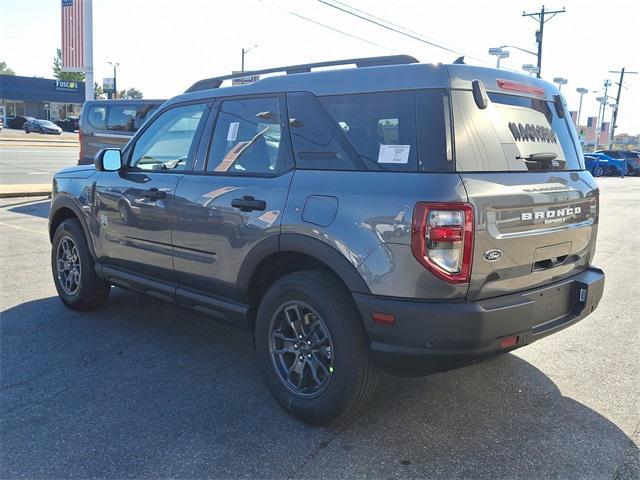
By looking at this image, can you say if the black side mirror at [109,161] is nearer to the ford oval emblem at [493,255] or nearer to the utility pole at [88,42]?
the ford oval emblem at [493,255]

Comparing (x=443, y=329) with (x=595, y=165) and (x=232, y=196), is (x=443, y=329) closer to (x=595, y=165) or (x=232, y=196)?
(x=232, y=196)

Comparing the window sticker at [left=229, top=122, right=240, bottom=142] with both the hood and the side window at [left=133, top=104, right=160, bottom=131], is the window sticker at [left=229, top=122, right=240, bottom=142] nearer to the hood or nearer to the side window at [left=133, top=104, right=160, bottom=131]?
the hood

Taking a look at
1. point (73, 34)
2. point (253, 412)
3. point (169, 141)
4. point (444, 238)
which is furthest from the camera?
point (73, 34)

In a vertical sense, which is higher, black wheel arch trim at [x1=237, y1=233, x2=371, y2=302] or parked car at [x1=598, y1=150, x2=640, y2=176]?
parked car at [x1=598, y1=150, x2=640, y2=176]

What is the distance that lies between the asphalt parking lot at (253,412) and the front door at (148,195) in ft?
2.20

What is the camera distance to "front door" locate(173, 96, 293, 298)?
3.57 meters

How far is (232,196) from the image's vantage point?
3744 millimetres

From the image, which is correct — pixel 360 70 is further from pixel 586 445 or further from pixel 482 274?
pixel 586 445

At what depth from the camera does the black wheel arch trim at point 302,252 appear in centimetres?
308

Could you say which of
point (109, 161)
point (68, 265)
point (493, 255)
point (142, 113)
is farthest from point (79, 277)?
point (142, 113)

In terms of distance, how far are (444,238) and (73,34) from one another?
61.5 ft

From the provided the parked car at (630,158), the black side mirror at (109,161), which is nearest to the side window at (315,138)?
the black side mirror at (109,161)

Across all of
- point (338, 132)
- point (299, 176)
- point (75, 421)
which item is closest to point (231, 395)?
point (75, 421)

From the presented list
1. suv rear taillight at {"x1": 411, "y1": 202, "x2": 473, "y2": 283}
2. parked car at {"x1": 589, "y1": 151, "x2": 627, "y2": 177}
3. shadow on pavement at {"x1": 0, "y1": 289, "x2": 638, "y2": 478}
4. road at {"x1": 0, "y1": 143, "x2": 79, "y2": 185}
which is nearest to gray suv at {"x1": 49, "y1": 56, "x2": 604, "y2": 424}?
suv rear taillight at {"x1": 411, "y1": 202, "x2": 473, "y2": 283}
